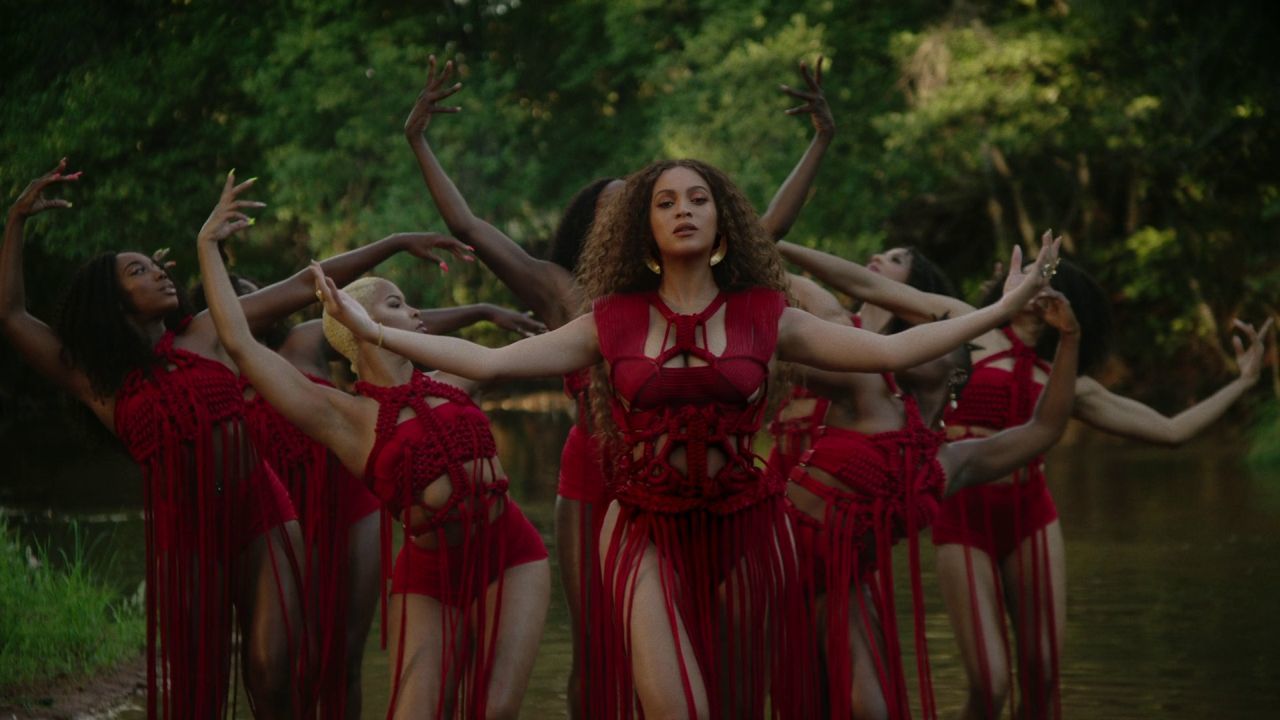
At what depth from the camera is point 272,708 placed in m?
5.58

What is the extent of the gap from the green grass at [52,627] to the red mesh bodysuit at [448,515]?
2.99 m

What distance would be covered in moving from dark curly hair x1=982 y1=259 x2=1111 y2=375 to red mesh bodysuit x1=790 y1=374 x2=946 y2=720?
1.14 m

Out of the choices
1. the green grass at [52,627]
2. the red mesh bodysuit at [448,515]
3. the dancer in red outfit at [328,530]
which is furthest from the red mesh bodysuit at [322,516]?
the green grass at [52,627]

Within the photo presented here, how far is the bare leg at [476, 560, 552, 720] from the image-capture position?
196 inches

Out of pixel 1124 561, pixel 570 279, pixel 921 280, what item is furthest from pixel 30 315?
pixel 1124 561

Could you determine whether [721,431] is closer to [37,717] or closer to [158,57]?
[37,717]

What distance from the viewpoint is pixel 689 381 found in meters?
4.50

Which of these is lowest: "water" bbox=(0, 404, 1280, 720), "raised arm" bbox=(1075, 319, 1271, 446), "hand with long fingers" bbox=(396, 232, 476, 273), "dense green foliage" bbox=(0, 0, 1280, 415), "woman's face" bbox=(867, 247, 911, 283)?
"water" bbox=(0, 404, 1280, 720)

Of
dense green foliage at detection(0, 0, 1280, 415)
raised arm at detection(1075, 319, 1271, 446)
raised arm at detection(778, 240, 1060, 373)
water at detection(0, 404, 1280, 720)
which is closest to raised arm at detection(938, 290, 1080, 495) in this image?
raised arm at detection(1075, 319, 1271, 446)

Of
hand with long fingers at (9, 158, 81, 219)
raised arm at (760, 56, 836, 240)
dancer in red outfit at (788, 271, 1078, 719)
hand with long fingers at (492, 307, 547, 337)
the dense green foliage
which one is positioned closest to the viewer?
dancer in red outfit at (788, 271, 1078, 719)

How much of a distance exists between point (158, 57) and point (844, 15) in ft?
47.3

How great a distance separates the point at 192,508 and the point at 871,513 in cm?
215

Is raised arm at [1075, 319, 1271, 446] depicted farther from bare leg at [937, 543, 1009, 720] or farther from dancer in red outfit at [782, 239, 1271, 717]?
bare leg at [937, 543, 1009, 720]

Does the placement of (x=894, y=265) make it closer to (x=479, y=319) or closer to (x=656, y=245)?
(x=479, y=319)
